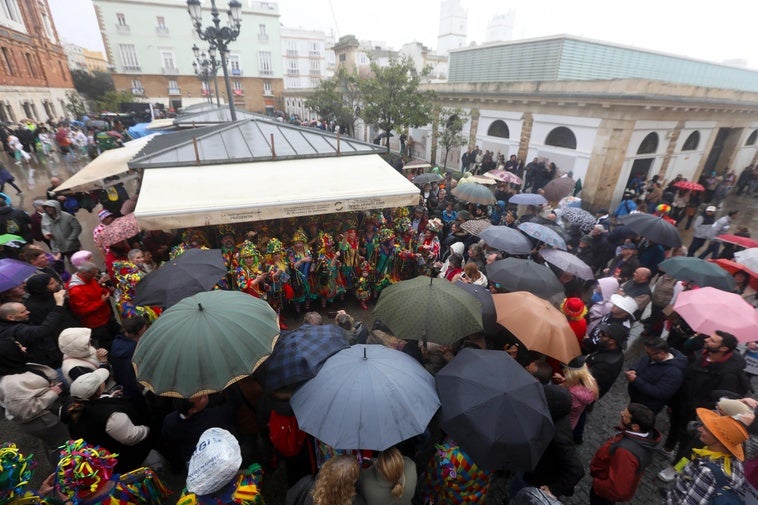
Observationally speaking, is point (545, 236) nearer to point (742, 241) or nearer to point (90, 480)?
point (742, 241)

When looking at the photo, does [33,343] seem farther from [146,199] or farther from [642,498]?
[642,498]

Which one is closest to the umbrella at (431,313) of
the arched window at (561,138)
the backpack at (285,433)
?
the backpack at (285,433)

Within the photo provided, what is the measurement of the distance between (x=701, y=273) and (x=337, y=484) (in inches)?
225

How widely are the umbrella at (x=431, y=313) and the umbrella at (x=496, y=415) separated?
0.59 m

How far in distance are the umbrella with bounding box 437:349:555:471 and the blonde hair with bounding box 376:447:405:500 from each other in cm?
48

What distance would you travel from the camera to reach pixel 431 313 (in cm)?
364

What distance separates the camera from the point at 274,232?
6824mm

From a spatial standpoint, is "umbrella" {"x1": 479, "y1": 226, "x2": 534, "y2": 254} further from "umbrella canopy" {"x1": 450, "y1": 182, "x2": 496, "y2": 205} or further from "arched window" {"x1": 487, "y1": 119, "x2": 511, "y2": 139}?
"arched window" {"x1": 487, "y1": 119, "x2": 511, "y2": 139}

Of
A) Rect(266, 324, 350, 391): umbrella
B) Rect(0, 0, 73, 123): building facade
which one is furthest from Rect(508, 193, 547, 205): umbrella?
Rect(0, 0, 73, 123): building facade

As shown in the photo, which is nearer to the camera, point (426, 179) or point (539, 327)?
point (539, 327)

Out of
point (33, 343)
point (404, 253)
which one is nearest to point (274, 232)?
point (404, 253)

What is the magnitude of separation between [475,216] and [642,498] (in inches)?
246

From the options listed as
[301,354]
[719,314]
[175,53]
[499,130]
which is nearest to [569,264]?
[719,314]

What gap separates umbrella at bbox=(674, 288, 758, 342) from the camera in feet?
12.7
